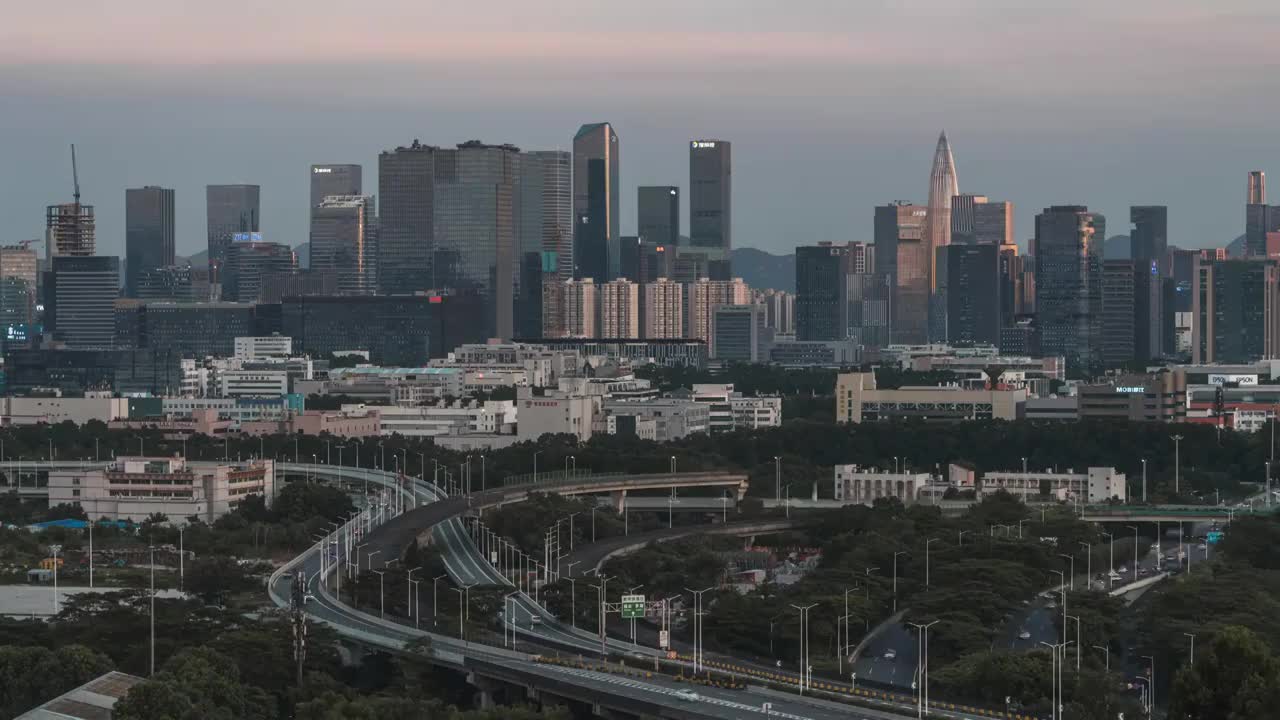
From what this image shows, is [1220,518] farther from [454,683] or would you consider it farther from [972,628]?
[454,683]

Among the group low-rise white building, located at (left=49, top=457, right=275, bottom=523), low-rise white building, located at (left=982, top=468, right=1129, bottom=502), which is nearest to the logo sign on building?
low-rise white building, located at (left=982, top=468, right=1129, bottom=502)

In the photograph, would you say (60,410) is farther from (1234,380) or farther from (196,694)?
(196,694)

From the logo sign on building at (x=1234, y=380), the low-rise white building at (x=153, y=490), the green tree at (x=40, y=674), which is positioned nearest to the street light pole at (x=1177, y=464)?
the low-rise white building at (x=153, y=490)

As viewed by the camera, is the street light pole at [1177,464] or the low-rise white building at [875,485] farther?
the street light pole at [1177,464]

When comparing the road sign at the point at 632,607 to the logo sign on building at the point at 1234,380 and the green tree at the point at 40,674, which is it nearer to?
the green tree at the point at 40,674

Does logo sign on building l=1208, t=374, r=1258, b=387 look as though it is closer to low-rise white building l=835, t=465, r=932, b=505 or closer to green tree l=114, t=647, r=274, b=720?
low-rise white building l=835, t=465, r=932, b=505
